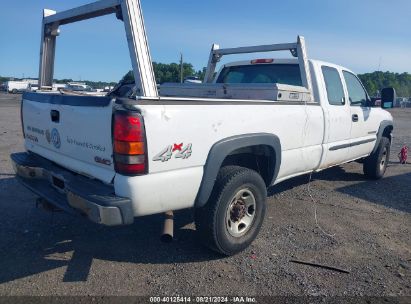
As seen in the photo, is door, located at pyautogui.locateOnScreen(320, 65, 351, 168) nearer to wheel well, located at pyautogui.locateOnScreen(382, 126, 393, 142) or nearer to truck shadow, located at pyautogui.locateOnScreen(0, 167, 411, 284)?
wheel well, located at pyautogui.locateOnScreen(382, 126, 393, 142)

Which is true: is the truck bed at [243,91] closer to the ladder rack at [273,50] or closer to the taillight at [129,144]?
the ladder rack at [273,50]

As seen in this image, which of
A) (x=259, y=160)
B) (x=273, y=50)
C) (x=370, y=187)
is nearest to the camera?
(x=259, y=160)

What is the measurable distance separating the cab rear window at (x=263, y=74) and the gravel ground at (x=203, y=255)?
→ 1768 millimetres

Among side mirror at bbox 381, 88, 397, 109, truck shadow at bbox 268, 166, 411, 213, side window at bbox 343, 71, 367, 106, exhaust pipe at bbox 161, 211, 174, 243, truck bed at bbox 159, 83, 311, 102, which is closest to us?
exhaust pipe at bbox 161, 211, 174, 243

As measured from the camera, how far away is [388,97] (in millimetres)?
6402

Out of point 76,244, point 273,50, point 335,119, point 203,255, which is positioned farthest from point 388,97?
point 76,244

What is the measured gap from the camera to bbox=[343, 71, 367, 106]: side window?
5.76 metres

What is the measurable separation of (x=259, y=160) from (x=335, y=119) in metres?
1.58

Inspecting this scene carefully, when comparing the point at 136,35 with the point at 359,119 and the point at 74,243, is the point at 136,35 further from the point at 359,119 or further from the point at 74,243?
the point at 359,119

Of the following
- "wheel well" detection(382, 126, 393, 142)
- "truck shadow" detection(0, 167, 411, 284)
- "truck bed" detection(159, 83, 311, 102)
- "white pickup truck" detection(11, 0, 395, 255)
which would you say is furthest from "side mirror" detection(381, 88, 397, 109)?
"truck shadow" detection(0, 167, 411, 284)

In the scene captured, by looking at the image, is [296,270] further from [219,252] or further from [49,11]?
[49,11]

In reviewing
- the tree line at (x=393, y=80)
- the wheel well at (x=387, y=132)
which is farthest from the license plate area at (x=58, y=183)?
the tree line at (x=393, y=80)

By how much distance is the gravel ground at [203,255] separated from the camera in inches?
121

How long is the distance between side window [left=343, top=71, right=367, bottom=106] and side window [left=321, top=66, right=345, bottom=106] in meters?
0.31
